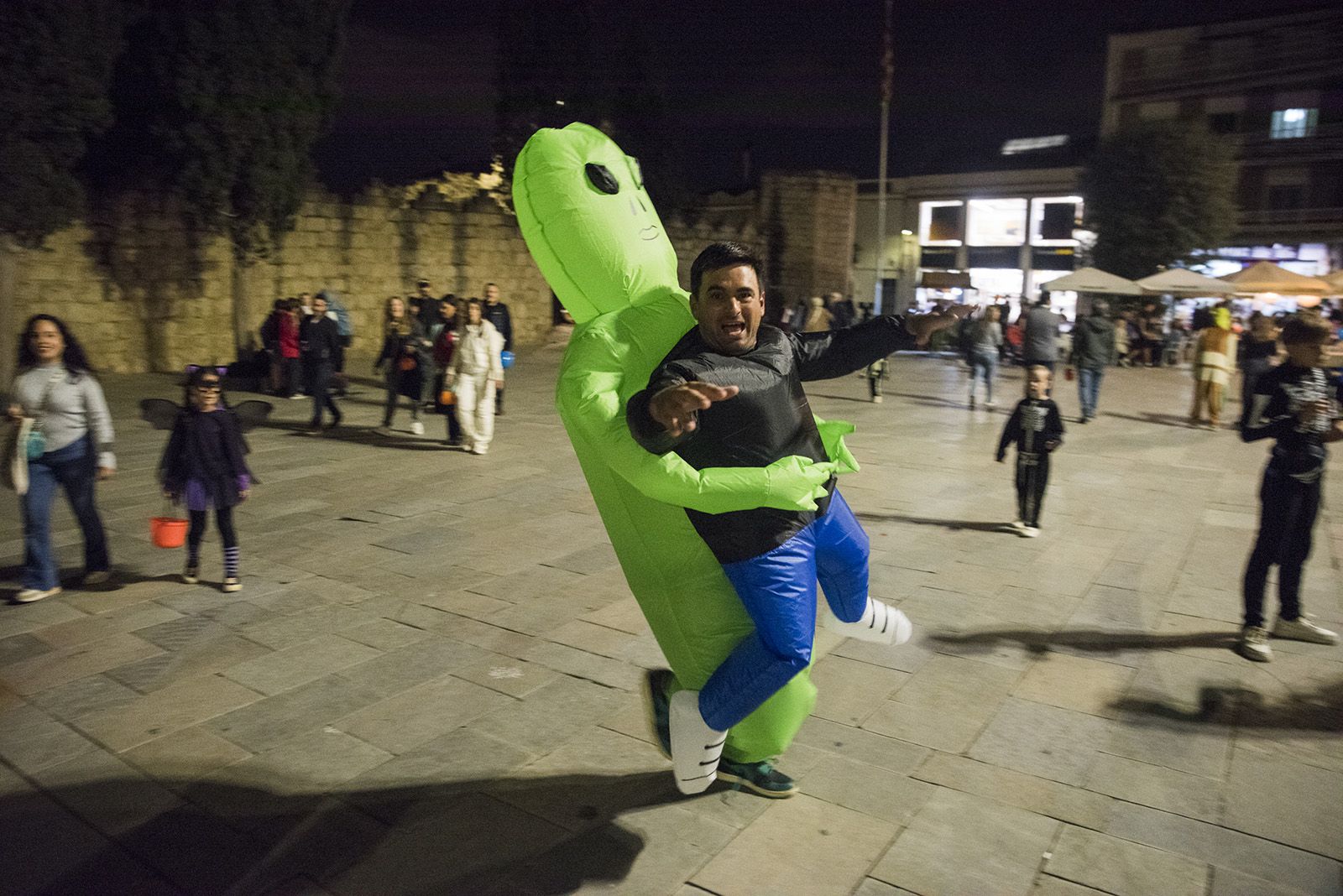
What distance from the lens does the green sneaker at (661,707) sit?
10.4 feet

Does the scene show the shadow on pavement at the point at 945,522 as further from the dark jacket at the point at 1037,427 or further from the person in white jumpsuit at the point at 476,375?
the person in white jumpsuit at the point at 476,375

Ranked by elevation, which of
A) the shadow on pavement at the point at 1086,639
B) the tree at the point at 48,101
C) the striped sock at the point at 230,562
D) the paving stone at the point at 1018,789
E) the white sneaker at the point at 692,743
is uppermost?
the tree at the point at 48,101

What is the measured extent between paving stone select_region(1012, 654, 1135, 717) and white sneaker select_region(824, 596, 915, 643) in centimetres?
113

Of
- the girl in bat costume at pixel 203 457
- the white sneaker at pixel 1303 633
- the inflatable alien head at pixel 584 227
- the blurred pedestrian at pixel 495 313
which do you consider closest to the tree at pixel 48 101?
the blurred pedestrian at pixel 495 313

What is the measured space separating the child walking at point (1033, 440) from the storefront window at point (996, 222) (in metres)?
34.9

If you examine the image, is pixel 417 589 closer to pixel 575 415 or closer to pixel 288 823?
pixel 288 823

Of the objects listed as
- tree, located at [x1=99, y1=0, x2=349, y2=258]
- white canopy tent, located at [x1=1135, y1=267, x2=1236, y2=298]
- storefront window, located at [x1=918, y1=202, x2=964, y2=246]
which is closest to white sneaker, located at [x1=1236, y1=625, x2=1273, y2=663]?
tree, located at [x1=99, y1=0, x2=349, y2=258]

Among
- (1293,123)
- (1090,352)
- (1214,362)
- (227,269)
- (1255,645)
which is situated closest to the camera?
(1255,645)

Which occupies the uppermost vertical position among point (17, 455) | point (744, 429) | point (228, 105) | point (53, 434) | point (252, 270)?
point (228, 105)

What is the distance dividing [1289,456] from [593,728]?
365cm

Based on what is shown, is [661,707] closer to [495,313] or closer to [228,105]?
[495,313]

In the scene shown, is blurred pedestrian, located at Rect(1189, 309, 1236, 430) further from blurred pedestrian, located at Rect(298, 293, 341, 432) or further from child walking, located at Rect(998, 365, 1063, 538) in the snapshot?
A: blurred pedestrian, located at Rect(298, 293, 341, 432)

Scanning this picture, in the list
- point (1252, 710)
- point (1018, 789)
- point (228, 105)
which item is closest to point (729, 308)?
point (1018, 789)

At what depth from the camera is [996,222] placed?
39.7m
